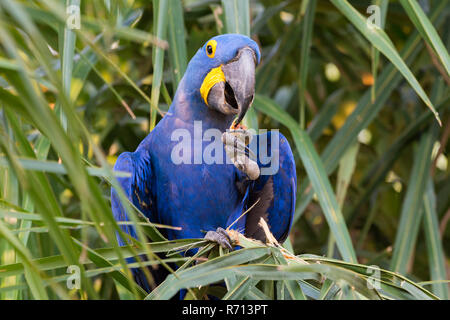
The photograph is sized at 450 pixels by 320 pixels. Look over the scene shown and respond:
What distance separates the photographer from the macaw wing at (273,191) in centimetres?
163

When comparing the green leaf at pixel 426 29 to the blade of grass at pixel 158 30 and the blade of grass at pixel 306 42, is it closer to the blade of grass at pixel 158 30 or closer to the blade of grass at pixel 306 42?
the blade of grass at pixel 158 30

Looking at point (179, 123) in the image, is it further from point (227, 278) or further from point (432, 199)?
point (432, 199)

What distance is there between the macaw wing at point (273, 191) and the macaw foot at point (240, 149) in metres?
0.11

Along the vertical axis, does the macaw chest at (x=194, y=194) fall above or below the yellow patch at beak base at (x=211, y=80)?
below

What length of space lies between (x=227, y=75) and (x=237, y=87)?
0.06 metres

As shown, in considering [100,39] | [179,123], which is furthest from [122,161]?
[100,39]

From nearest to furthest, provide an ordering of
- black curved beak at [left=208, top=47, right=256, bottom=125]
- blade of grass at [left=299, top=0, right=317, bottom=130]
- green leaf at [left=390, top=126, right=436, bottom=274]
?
black curved beak at [left=208, top=47, right=256, bottom=125] → blade of grass at [left=299, top=0, right=317, bottom=130] → green leaf at [left=390, top=126, right=436, bottom=274]

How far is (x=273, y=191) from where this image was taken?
5.51 feet

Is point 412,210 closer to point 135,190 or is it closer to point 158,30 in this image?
point 135,190

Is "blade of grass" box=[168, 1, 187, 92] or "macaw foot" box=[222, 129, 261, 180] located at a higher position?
"blade of grass" box=[168, 1, 187, 92]

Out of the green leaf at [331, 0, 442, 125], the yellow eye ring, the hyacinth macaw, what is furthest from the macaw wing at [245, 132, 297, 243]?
the green leaf at [331, 0, 442, 125]

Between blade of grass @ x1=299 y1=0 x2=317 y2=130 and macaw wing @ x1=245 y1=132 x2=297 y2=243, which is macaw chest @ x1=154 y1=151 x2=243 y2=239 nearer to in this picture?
macaw wing @ x1=245 y1=132 x2=297 y2=243

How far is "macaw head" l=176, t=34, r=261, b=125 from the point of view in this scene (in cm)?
146

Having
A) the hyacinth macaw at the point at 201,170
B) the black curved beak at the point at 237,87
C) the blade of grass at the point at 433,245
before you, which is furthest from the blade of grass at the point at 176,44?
the blade of grass at the point at 433,245
